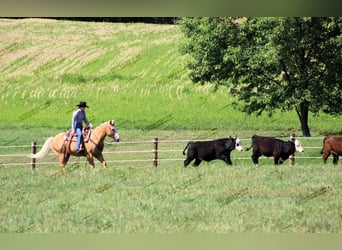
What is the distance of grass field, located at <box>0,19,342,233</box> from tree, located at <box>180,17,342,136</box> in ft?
1.60

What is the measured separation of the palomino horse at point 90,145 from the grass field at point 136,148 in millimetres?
264

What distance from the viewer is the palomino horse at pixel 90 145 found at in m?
12.3

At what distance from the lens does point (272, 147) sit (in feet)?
47.0

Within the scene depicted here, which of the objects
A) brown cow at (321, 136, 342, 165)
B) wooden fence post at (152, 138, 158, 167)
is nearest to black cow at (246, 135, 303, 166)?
brown cow at (321, 136, 342, 165)

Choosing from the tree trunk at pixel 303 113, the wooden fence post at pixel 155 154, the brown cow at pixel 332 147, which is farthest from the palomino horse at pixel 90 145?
the tree trunk at pixel 303 113

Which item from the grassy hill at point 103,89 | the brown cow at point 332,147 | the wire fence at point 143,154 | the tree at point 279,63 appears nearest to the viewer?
the grassy hill at point 103,89

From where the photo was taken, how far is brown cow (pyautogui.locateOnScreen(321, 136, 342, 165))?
1492 centimetres

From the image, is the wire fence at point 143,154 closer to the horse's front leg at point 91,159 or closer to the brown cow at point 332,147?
the brown cow at point 332,147

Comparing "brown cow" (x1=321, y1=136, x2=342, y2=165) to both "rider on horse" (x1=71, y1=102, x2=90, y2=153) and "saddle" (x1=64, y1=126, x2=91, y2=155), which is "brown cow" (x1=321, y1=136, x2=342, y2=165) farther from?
"rider on horse" (x1=71, y1=102, x2=90, y2=153)

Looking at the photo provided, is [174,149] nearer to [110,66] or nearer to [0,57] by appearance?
[110,66]

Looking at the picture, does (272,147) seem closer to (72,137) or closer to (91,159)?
(91,159)

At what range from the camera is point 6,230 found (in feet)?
25.2

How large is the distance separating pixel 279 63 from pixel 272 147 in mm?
3947

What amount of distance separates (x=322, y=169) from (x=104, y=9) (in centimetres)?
831
